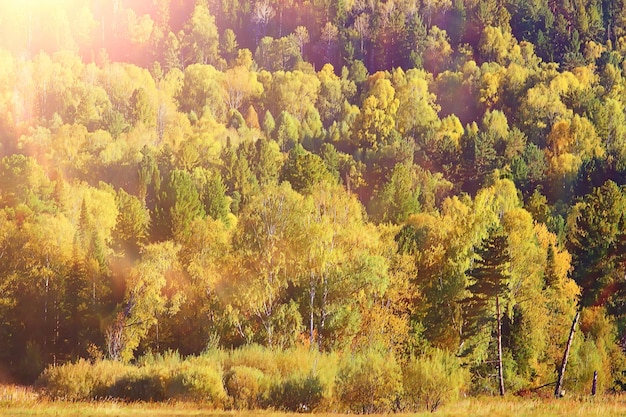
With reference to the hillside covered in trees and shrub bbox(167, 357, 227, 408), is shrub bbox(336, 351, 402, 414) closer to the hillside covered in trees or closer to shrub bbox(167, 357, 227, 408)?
the hillside covered in trees

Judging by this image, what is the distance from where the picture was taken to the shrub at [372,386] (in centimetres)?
3453

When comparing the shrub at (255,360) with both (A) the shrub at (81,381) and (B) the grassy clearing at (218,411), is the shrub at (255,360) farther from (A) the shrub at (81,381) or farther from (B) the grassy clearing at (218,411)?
(B) the grassy clearing at (218,411)

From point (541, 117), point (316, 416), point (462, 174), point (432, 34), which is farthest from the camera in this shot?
point (432, 34)

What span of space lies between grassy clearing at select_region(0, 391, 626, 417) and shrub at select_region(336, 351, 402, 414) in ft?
6.50


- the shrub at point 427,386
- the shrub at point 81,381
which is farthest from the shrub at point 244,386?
the shrub at point 427,386

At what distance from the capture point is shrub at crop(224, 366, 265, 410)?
3453 centimetres

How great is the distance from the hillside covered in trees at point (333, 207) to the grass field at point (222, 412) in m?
3.33

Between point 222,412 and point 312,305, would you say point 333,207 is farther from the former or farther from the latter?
point 222,412

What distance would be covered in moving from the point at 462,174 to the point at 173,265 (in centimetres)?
6082

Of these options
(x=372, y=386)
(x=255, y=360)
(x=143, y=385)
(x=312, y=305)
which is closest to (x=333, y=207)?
(x=312, y=305)

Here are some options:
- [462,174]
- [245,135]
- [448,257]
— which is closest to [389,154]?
[462,174]

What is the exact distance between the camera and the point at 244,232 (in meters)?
51.1

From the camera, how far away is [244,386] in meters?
35.3

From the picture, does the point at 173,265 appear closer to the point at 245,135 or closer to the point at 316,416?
the point at 316,416
